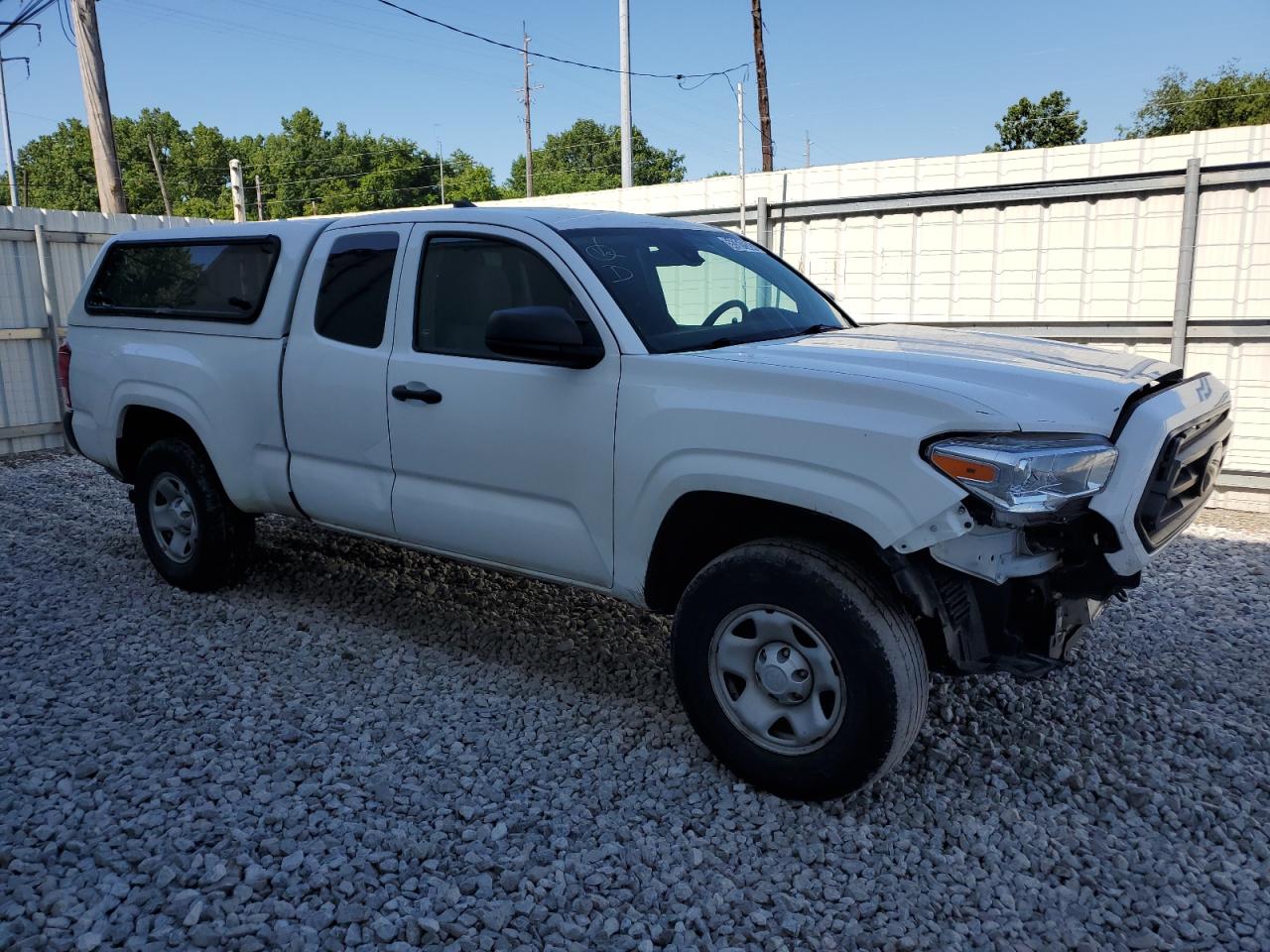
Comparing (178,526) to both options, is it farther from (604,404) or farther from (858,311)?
(858,311)

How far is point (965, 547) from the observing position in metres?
2.65

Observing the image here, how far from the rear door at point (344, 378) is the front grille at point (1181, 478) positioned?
2.84m

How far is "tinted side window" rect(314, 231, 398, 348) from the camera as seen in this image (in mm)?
4090

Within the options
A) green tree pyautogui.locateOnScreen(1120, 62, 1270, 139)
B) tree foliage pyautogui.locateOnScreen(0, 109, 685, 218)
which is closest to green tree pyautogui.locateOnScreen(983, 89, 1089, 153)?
green tree pyautogui.locateOnScreen(1120, 62, 1270, 139)

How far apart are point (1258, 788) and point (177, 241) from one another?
18.0 feet

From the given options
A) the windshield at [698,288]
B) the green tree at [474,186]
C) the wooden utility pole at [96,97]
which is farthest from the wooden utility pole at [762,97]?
the green tree at [474,186]

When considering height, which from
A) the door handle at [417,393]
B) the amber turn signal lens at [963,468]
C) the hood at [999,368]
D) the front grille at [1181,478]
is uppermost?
the hood at [999,368]

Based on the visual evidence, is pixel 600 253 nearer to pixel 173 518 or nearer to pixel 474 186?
pixel 173 518

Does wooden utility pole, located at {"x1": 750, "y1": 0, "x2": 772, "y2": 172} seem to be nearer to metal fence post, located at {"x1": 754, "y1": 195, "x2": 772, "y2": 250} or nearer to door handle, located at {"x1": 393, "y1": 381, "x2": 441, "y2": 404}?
metal fence post, located at {"x1": 754, "y1": 195, "x2": 772, "y2": 250}

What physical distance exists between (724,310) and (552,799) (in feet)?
6.66

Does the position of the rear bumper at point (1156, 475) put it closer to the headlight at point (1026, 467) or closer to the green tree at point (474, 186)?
the headlight at point (1026, 467)

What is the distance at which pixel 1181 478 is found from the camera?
293cm

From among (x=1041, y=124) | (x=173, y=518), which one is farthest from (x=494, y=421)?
(x=1041, y=124)

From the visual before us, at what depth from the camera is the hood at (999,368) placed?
2.70m
